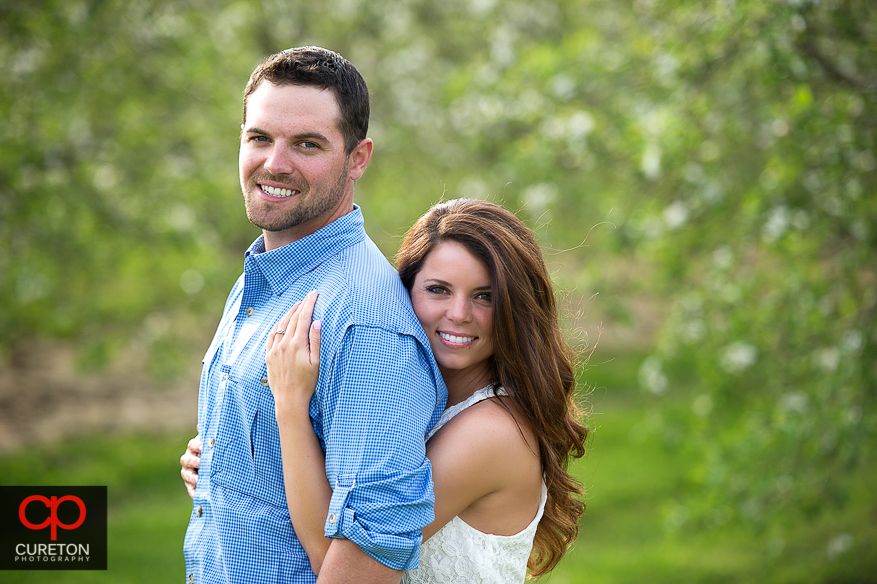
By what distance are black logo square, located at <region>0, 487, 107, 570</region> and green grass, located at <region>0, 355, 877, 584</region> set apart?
42cm

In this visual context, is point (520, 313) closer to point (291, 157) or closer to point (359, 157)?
point (359, 157)

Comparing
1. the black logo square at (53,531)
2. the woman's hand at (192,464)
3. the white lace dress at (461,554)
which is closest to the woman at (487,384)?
the white lace dress at (461,554)

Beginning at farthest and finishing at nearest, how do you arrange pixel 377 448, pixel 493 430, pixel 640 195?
pixel 640 195, pixel 493 430, pixel 377 448

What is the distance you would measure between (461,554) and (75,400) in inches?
380

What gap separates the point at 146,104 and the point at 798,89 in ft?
18.3

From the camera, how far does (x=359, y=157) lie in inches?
93.4

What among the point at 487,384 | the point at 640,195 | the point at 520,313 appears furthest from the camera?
the point at 640,195

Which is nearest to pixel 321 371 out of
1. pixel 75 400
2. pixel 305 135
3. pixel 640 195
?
pixel 305 135

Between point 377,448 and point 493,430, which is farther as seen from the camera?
point 493,430

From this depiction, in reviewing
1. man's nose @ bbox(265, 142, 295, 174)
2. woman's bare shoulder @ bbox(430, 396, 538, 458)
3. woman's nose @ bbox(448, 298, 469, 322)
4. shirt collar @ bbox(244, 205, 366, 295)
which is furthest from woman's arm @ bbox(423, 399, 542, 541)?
man's nose @ bbox(265, 142, 295, 174)

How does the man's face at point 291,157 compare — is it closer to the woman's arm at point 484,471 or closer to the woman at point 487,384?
the woman at point 487,384

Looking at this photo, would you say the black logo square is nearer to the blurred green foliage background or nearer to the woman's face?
the blurred green foliage background

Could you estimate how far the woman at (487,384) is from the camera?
88.8 inches

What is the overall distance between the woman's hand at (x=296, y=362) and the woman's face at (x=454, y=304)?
43 cm
